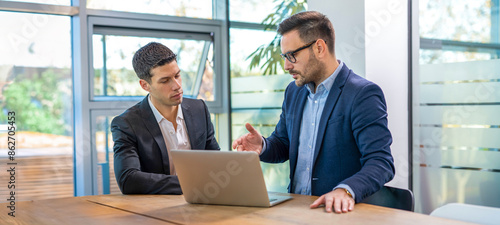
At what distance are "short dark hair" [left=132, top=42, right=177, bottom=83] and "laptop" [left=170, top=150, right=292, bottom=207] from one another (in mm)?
1025

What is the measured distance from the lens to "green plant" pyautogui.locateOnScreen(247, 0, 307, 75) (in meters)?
4.64

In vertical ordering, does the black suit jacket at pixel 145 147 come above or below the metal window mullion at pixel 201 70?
below

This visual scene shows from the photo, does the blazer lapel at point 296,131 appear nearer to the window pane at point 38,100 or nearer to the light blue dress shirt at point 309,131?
the light blue dress shirt at point 309,131

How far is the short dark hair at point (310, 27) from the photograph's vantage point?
253 cm

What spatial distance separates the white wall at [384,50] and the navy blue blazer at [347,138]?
996 millimetres

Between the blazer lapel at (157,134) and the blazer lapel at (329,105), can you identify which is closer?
the blazer lapel at (329,105)

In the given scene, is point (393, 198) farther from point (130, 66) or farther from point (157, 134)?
point (130, 66)

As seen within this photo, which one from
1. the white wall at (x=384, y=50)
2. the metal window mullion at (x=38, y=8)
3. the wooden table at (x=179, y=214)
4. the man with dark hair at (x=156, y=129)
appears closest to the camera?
the wooden table at (x=179, y=214)

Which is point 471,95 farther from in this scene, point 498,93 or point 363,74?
point 363,74

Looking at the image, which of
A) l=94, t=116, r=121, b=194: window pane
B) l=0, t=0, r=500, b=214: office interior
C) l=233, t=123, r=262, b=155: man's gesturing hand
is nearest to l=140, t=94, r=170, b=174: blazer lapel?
l=233, t=123, r=262, b=155: man's gesturing hand

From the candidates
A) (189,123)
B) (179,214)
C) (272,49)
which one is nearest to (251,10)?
(272,49)

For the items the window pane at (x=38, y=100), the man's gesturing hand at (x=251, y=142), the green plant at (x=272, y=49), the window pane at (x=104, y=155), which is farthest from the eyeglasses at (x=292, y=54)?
the window pane at (x=38, y=100)

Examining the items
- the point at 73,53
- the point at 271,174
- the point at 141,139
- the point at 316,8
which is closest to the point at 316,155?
the point at 141,139

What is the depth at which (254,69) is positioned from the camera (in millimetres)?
5094
